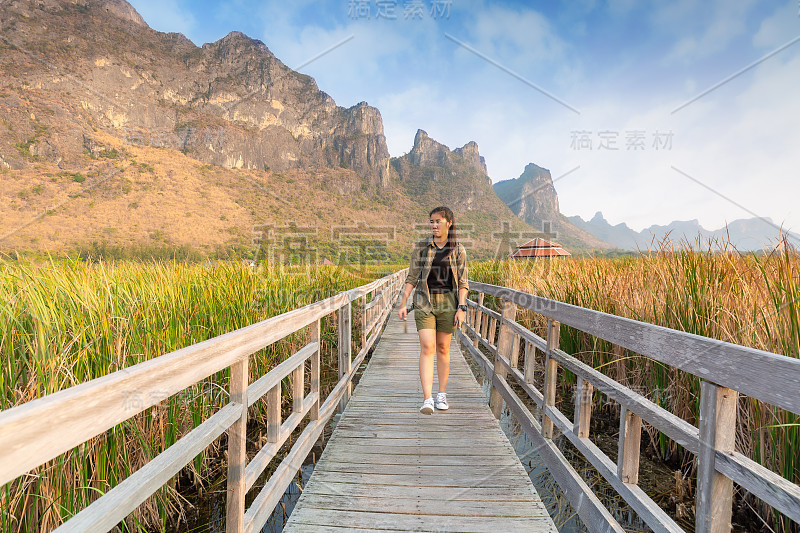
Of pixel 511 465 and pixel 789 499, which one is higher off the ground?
pixel 789 499

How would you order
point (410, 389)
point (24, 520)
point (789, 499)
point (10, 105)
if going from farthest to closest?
point (10, 105) → point (410, 389) → point (24, 520) → point (789, 499)

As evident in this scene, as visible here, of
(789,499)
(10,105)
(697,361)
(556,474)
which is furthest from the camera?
(10,105)

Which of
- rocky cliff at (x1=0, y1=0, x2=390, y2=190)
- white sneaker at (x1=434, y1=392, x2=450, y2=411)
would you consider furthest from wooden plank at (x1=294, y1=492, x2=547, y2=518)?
rocky cliff at (x1=0, y1=0, x2=390, y2=190)

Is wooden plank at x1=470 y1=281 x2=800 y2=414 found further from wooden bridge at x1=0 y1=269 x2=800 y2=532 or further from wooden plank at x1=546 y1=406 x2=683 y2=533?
wooden plank at x1=546 y1=406 x2=683 y2=533

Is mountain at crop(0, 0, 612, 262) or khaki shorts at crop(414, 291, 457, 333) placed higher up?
mountain at crop(0, 0, 612, 262)

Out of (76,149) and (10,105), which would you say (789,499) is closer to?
(76,149)

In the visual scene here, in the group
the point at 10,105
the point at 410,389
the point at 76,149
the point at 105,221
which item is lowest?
the point at 410,389

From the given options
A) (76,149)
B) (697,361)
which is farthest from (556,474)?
(76,149)

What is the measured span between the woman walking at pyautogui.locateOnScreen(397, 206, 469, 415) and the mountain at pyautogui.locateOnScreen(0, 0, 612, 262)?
81.7 ft

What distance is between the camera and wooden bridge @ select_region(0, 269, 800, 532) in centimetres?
80

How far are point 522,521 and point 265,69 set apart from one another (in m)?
121

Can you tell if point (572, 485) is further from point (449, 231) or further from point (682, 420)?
point (449, 231)

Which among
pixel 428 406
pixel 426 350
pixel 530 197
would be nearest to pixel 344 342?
pixel 426 350

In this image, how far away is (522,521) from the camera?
5.98 ft
